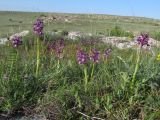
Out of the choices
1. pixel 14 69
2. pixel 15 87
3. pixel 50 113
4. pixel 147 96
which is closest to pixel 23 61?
pixel 14 69

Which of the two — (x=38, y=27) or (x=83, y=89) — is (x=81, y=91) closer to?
(x=83, y=89)

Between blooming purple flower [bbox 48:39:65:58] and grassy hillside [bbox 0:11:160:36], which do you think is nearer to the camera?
blooming purple flower [bbox 48:39:65:58]

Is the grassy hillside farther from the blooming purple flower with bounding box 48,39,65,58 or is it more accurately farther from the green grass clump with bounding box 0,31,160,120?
the green grass clump with bounding box 0,31,160,120

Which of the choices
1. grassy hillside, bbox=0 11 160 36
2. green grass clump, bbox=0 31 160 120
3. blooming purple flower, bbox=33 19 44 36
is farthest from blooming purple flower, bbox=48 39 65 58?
grassy hillside, bbox=0 11 160 36

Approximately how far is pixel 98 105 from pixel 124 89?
1.27 ft

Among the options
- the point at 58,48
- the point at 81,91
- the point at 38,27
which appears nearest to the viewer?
the point at 81,91

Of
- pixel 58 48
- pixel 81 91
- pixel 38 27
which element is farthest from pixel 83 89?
pixel 58 48

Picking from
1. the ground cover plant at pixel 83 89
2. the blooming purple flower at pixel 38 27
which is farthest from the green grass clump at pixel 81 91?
the blooming purple flower at pixel 38 27

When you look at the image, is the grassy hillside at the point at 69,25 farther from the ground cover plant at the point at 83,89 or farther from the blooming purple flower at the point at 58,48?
the ground cover plant at the point at 83,89

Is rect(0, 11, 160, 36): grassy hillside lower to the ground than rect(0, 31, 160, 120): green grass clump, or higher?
lower

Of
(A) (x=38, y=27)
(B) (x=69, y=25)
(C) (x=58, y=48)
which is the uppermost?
(A) (x=38, y=27)

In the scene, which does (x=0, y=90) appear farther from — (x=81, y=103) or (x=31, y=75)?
(x=81, y=103)

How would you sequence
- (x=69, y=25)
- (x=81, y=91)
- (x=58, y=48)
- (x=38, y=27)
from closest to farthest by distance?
(x=81, y=91), (x=38, y=27), (x=58, y=48), (x=69, y=25)

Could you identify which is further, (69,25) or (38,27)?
(69,25)
